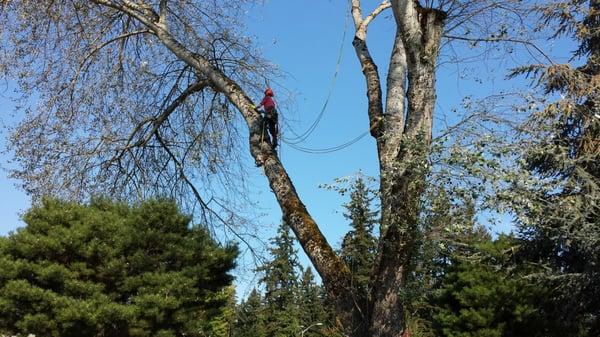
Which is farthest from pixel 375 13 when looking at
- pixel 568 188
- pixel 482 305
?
pixel 482 305

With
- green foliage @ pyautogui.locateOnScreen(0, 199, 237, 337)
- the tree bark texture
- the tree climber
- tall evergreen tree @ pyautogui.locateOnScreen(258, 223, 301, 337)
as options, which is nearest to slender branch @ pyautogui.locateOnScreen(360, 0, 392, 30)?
the tree bark texture

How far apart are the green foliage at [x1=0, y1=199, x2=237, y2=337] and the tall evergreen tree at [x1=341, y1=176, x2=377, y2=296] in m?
5.89

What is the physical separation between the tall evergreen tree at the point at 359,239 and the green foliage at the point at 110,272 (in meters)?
5.89

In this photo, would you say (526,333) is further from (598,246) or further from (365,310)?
(365,310)

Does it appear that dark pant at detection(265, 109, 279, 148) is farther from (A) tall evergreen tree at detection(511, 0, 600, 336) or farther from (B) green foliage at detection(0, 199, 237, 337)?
(B) green foliage at detection(0, 199, 237, 337)

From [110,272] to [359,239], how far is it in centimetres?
680

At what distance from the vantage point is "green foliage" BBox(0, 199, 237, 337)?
1113 cm

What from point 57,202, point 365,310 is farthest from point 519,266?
point 57,202

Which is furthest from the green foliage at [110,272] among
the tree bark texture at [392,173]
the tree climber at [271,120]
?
the tree bark texture at [392,173]

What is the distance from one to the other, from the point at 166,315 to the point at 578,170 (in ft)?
25.8

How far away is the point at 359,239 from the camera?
22.6 feet

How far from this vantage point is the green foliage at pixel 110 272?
11.1 meters

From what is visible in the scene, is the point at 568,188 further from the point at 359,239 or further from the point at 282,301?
the point at 282,301

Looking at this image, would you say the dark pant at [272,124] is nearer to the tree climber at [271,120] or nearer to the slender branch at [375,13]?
the tree climber at [271,120]
